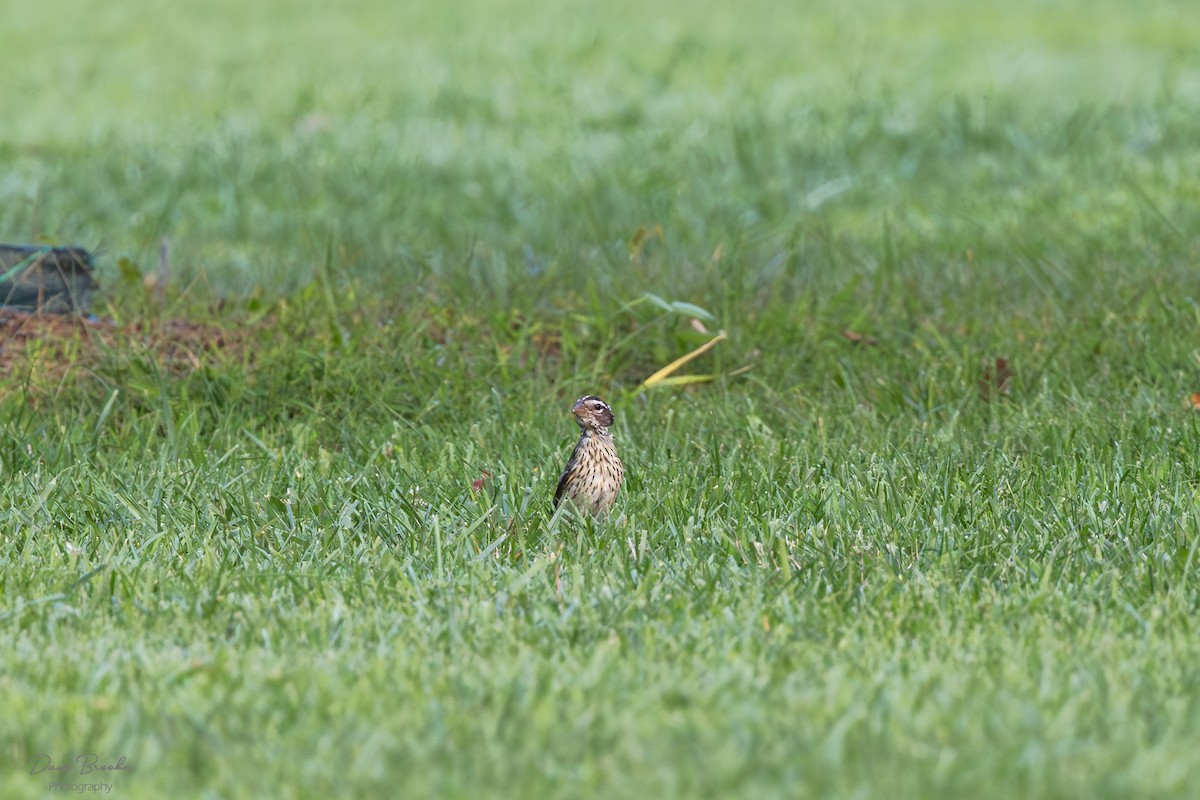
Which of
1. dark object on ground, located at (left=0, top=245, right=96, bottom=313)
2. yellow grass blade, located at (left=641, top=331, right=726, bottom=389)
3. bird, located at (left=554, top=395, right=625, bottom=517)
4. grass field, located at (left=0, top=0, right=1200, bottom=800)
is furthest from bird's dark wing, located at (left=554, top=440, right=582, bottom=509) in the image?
dark object on ground, located at (left=0, top=245, right=96, bottom=313)

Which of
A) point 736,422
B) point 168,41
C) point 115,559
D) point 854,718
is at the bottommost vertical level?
point 168,41

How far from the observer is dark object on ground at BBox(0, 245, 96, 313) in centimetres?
612

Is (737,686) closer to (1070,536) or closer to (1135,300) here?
(1070,536)

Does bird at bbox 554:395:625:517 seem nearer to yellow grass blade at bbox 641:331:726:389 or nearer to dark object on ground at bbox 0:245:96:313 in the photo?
yellow grass blade at bbox 641:331:726:389

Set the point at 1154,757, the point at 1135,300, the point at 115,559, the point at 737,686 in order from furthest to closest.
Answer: the point at 1135,300
the point at 115,559
the point at 737,686
the point at 1154,757

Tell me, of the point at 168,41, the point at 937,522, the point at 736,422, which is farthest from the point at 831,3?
the point at 937,522

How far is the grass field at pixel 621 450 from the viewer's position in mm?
2920

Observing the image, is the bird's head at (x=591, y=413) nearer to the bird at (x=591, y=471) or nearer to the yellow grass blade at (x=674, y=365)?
the bird at (x=591, y=471)

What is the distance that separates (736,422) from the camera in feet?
18.1

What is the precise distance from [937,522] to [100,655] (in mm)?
2081

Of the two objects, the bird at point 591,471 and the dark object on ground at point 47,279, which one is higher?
the bird at point 591,471

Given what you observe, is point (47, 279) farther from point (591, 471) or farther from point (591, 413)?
point (591, 471)

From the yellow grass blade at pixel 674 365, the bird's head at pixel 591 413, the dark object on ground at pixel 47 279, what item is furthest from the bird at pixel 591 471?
the dark object on ground at pixel 47 279

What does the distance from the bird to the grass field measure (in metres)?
0.09
